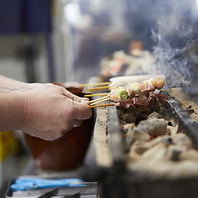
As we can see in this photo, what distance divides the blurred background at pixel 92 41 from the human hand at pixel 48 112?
0.81 metres

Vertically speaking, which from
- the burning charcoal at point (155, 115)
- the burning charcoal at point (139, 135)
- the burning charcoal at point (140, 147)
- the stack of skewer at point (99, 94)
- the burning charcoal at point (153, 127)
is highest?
the stack of skewer at point (99, 94)

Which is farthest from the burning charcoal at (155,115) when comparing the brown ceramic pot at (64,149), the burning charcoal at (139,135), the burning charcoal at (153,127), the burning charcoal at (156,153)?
the brown ceramic pot at (64,149)

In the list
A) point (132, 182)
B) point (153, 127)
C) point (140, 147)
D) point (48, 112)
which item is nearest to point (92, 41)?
point (48, 112)

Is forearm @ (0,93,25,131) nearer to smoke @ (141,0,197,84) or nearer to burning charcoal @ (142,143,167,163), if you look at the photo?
burning charcoal @ (142,143,167,163)

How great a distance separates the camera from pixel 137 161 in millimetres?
1051

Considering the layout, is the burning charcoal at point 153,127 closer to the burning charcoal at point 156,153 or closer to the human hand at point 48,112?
the burning charcoal at point 156,153

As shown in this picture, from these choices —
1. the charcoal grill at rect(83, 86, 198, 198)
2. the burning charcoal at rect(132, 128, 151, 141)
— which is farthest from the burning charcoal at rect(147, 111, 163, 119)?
the charcoal grill at rect(83, 86, 198, 198)

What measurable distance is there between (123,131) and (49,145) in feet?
3.84

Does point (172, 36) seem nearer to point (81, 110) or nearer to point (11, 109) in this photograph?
point (81, 110)

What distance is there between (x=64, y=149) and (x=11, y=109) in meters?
1.06

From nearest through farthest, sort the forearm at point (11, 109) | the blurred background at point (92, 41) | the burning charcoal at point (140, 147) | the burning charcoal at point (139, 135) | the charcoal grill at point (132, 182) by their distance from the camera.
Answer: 1. the charcoal grill at point (132, 182)
2. the burning charcoal at point (140, 147)
3. the burning charcoal at point (139, 135)
4. the forearm at point (11, 109)
5. the blurred background at point (92, 41)

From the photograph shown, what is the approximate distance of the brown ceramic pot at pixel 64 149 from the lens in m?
2.38

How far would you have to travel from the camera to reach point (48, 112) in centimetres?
153

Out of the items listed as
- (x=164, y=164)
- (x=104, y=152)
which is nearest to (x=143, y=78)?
(x=104, y=152)
